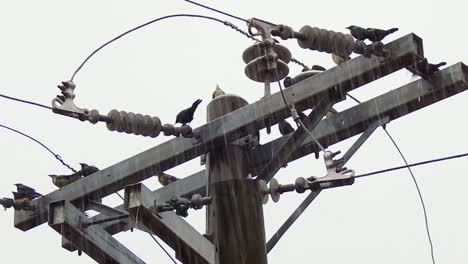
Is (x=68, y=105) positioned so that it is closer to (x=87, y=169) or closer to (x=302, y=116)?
(x=87, y=169)

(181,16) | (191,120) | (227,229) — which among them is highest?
(181,16)

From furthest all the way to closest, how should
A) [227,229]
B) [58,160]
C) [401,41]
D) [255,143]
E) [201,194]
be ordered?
[58,160] → [201,194] → [255,143] → [227,229] → [401,41]

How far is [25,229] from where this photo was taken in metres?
6.91

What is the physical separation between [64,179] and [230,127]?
150 cm

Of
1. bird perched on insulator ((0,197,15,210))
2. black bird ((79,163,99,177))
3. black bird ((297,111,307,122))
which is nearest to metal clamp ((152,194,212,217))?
black bird ((297,111,307,122))

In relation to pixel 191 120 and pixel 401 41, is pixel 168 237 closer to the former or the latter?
pixel 191 120

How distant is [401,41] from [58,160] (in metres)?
2.95

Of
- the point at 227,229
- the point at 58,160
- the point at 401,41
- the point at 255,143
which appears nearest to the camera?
the point at 401,41

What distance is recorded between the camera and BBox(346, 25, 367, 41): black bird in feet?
18.1

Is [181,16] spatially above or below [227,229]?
above

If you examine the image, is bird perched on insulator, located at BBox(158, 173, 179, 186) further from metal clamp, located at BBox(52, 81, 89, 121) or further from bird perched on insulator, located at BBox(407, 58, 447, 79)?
bird perched on insulator, located at BBox(407, 58, 447, 79)

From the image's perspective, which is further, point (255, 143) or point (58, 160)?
point (58, 160)

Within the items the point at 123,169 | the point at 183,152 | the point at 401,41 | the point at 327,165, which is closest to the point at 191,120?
the point at 183,152

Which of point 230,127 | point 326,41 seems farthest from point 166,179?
point 326,41
